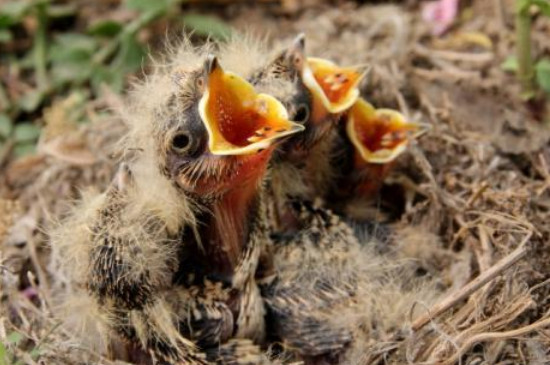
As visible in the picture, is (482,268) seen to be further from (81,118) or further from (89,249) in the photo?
(81,118)

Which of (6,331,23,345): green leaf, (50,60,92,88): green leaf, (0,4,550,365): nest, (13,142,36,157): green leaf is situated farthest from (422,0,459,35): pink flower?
(6,331,23,345): green leaf

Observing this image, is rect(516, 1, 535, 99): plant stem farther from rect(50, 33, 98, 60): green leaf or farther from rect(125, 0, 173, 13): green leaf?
rect(50, 33, 98, 60): green leaf

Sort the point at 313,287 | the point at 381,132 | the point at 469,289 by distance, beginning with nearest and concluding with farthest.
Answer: the point at 469,289, the point at 313,287, the point at 381,132

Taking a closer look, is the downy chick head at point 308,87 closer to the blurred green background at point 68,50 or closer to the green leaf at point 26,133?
the blurred green background at point 68,50

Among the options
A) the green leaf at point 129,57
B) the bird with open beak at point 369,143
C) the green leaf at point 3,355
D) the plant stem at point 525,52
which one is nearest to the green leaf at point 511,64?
the plant stem at point 525,52

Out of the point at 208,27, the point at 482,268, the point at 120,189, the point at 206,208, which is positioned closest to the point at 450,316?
the point at 482,268

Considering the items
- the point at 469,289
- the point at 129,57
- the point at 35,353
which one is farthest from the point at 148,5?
the point at 469,289

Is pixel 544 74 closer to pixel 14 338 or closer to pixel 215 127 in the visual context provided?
pixel 215 127
